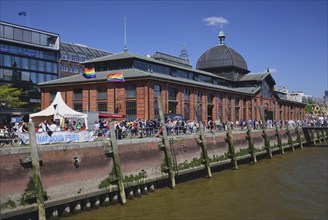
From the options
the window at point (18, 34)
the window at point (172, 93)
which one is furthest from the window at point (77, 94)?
the window at point (18, 34)

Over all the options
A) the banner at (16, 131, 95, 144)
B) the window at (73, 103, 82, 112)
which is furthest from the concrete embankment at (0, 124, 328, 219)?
the window at (73, 103, 82, 112)

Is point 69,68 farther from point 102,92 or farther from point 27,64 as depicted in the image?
point 102,92

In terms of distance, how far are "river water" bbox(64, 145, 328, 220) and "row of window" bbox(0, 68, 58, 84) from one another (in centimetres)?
Result: 5498

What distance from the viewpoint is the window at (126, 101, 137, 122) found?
157 feet

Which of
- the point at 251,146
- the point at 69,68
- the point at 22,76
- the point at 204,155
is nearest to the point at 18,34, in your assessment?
the point at 22,76

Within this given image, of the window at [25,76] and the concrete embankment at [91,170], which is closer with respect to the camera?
the concrete embankment at [91,170]

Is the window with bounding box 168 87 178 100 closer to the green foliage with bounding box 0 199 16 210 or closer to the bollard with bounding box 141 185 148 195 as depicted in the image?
the bollard with bounding box 141 185 148 195

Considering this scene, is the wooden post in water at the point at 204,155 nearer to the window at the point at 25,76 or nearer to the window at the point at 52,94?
the window at the point at 52,94

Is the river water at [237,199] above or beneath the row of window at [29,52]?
beneath

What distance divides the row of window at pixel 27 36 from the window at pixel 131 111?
38.6 metres

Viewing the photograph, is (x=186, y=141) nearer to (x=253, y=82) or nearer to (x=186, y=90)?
(x=186, y=90)

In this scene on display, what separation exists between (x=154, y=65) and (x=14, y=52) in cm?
3529

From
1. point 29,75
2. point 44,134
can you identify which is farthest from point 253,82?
point 44,134

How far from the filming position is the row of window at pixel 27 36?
73.6 m
